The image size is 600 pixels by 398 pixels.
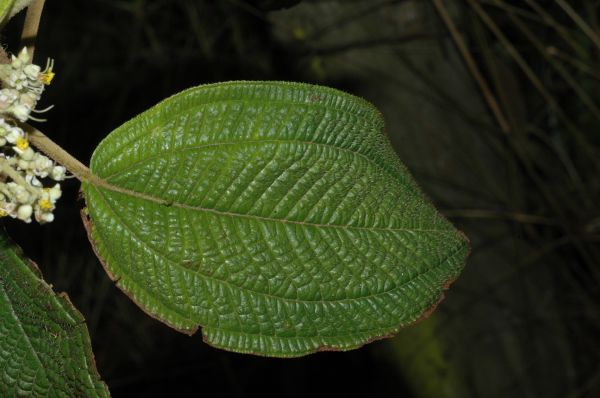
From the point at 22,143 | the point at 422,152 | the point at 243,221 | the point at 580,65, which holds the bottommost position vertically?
the point at 422,152

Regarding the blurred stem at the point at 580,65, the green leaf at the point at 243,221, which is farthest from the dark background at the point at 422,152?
the green leaf at the point at 243,221

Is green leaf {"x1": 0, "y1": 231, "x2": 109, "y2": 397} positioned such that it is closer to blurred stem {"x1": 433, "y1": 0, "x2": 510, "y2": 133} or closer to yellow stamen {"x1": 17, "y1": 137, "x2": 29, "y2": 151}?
yellow stamen {"x1": 17, "y1": 137, "x2": 29, "y2": 151}

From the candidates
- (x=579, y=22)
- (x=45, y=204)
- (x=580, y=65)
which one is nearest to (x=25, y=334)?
(x=45, y=204)

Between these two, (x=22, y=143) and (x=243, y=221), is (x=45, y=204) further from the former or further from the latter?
(x=243, y=221)

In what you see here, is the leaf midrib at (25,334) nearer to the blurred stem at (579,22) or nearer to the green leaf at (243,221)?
the green leaf at (243,221)

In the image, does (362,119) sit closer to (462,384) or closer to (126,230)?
(126,230)

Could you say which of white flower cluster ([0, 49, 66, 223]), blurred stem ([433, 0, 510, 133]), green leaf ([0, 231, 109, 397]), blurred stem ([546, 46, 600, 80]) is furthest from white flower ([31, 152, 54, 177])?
blurred stem ([546, 46, 600, 80])
